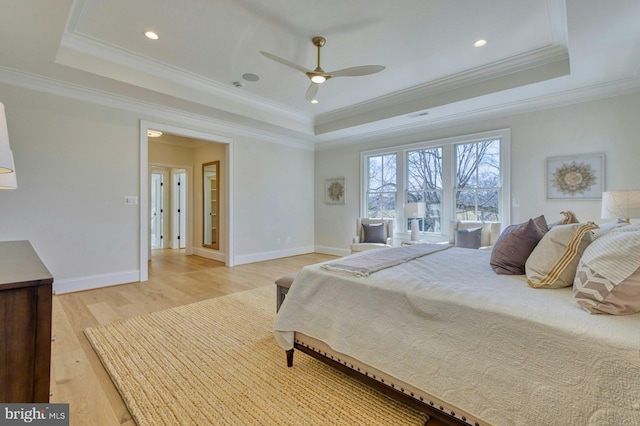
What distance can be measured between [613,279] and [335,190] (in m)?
5.50

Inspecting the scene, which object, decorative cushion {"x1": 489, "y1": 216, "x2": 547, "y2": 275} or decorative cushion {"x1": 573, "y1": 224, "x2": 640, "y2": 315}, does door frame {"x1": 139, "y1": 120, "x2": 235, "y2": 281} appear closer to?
decorative cushion {"x1": 489, "y1": 216, "x2": 547, "y2": 275}

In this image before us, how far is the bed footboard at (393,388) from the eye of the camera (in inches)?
46.3

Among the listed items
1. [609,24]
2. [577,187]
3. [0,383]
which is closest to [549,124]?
[577,187]

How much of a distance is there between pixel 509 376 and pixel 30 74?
509 cm

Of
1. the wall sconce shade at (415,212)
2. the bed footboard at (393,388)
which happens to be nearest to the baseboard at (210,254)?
the wall sconce shade at (415,212)

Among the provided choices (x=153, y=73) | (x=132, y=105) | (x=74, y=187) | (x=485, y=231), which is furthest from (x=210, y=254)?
(x=485, y=231)

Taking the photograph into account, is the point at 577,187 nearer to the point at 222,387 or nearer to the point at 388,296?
the point at 388,296

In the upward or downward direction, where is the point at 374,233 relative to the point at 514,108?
downward

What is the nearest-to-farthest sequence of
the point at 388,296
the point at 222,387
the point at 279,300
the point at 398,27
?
the point at 388,296, the point at 222,387, the point at 279,300, the point at 398,27

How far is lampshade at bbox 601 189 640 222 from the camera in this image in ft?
8.64

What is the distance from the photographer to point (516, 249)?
1.71 meters

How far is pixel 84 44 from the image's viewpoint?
3016 mm

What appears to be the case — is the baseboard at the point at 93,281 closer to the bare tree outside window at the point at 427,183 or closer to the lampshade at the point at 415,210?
the lampshade at the point at 415,210

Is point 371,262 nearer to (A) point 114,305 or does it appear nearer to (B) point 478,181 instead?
(A) point 114,305
